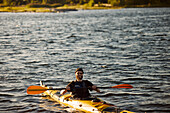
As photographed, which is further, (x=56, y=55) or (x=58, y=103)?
(x=56, y=55)

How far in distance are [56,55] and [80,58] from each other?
291 centimetres

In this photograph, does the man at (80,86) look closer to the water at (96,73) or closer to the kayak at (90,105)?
the kayak at (90,105)

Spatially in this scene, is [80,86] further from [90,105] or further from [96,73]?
[96,73]

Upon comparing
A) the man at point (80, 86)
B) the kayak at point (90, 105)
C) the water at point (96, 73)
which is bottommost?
the water at point (96, 73)

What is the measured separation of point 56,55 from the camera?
25922 millimetres

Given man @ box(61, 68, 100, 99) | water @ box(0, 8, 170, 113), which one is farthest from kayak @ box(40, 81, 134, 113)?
water @ box(0, 8, 170, 113)

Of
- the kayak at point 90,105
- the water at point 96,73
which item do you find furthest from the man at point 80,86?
the water at point 96,73

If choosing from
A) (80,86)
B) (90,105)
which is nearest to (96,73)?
(80,86)

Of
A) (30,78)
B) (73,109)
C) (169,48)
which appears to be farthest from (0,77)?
(169,48)

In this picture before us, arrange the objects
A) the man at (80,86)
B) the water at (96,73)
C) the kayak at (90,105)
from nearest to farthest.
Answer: the kayak at (90,105) < the man at (80,86) < the water at (96,73)

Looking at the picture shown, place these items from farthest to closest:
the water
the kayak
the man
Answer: the water
the man
the kayak

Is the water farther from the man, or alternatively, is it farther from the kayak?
the man

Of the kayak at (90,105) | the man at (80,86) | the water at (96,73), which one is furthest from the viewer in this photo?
the water at (96,73)

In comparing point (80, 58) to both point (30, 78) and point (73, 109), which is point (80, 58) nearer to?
point (30, 78)
